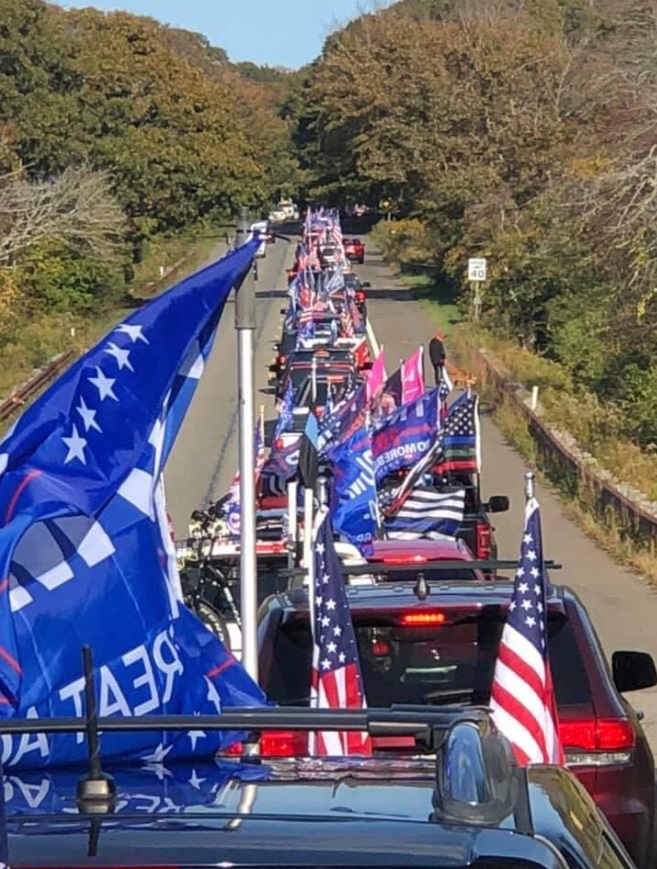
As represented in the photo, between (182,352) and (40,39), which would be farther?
(40,39)

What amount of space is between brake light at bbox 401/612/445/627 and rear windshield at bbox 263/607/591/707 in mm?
24

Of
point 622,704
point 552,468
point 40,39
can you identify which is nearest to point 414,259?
point 40,39

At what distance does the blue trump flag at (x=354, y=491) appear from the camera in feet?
46.4

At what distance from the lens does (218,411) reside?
130 ft

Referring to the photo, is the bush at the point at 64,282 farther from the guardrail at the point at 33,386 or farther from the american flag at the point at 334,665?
the american flag at the point at 334,665

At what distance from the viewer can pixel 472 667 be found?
7129 millimetres

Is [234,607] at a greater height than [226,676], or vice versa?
[226,676]

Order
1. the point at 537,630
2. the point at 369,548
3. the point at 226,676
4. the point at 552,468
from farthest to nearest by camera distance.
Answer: the point at 552,468 → the point at 369,548 → the point at 537,630 → the point at 226,676

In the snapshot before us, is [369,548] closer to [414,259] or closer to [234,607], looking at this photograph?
[234,607]

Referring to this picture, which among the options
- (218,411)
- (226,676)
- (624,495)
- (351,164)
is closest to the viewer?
(226,676)

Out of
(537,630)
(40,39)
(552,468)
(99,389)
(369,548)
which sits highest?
(40,39)

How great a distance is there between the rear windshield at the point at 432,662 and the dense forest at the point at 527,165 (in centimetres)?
2082

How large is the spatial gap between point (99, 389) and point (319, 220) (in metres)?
69.0

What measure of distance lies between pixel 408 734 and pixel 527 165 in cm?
4963
